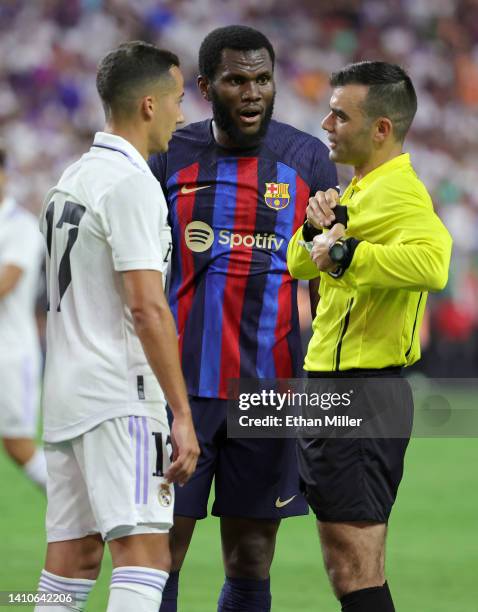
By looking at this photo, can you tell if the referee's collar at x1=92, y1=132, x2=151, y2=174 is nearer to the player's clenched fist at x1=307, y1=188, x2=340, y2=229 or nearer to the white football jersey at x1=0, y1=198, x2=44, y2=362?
the player's clenched fist at x1=307, y1=188, x2=340, y2=229

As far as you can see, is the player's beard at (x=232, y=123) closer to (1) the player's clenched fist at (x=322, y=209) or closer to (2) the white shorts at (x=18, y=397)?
(1) the player's clenched fist at (x=322, y=209)

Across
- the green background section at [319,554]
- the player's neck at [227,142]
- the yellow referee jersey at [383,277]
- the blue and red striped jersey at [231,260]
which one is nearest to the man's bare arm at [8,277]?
the green background section at [319,554]

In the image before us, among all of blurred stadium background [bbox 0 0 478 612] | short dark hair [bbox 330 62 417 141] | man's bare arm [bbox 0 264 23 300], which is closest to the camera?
short dark hair [bbox 330 62 417 141]

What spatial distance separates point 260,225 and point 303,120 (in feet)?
41.6

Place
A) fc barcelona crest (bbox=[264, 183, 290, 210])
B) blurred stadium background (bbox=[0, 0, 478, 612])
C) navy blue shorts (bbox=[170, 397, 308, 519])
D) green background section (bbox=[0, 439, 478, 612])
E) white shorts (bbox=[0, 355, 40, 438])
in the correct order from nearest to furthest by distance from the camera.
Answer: navy blue shorts (bbox=[170, 397, 308, 519]) < fc barcelona crest (bbox=[264, 183, 290, 210]) < green background section (bbox=[0, 439, 478, 612]) < white shorts (bbox=[0, 355, 40, 438]) < blurred stadium background (bbox=[0, 0, 478, 612])

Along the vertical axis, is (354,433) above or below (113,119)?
below

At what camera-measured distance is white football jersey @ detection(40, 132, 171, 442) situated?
3.44 m

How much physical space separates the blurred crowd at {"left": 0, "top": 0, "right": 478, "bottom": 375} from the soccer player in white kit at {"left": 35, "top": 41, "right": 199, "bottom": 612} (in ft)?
40.4

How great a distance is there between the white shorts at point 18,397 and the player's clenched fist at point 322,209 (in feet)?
12.0

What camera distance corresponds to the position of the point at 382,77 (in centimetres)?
383

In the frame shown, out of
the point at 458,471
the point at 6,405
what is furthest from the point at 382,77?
the point at 458,471

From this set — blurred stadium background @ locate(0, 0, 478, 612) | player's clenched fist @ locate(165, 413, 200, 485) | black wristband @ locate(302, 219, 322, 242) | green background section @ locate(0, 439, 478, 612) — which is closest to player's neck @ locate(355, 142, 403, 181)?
black wristband @ locate(302, 219, 322, 242)

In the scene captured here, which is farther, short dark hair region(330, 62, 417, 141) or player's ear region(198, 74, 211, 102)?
player's ear region(198, 74, 211, 102)

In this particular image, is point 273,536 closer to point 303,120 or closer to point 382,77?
point 382,77
